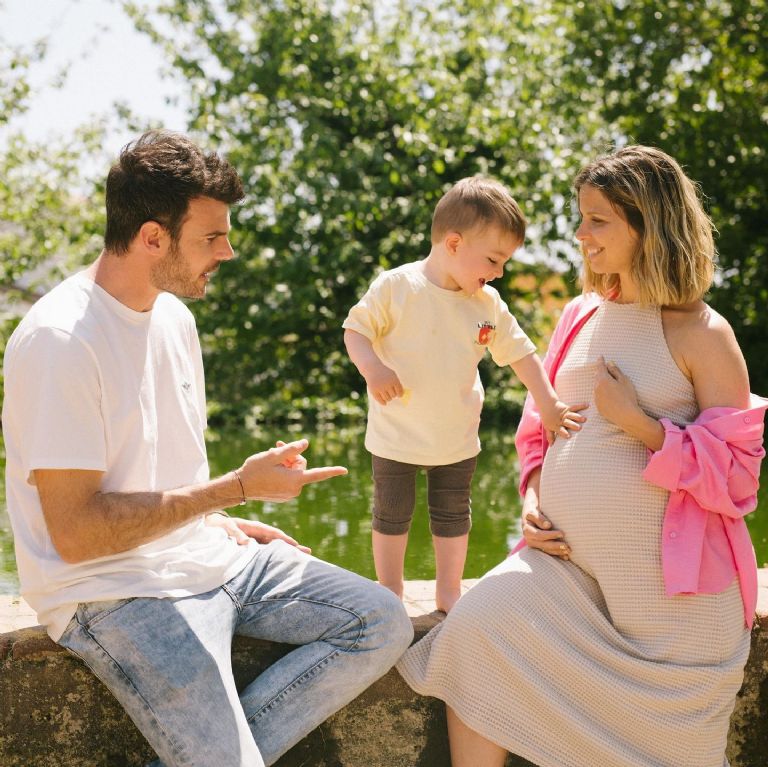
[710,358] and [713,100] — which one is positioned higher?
[713,100]

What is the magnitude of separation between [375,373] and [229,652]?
89 cm

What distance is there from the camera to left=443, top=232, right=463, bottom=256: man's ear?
117 inches

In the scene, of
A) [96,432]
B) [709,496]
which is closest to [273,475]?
[96,432]

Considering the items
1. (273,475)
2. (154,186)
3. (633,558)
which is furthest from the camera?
(633,558)

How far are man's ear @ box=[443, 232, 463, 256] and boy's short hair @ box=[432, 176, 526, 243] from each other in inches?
0.6

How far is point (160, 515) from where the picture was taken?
83.8 inches

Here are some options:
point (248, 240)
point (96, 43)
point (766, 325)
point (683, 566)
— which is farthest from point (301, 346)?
point (683, 566)

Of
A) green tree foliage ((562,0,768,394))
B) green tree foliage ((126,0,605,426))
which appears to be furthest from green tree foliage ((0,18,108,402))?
green tree foliage ((562,0,768,394))

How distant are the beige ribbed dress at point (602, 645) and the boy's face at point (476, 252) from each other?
1.97 ft

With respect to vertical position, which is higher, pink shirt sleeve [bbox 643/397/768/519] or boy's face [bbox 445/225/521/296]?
boy's face [bbox 445/225/521/296]

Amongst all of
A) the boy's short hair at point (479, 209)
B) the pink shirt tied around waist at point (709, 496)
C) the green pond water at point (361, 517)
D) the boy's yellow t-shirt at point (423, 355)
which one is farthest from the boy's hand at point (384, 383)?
the green pond water at point (361, 517)

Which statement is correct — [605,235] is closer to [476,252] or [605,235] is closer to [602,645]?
[476,252]

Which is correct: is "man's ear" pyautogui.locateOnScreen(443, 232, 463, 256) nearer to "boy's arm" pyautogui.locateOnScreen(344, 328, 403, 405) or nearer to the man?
"boy's arm" pyautogui.locateOnScreen(344, 328, 403, 405)

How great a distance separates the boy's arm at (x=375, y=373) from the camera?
9.19 ft
